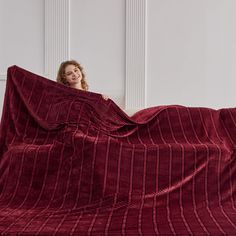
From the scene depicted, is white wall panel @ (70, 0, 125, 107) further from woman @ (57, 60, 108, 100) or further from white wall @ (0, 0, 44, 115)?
woman @ (57, 60, 108, 100)

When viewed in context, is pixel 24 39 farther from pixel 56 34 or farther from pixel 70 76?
pixel 70 76

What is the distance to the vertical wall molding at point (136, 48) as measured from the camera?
442 centimetres

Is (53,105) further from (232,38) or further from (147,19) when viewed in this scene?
(232,38)

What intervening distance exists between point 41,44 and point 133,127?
2.17 m

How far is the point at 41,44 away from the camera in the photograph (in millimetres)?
4523

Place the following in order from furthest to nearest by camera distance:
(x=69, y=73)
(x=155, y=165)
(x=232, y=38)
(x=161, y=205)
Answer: (x=232, y=38), (x=69, y=73), (x=155, y=165), (x=161, y=205)

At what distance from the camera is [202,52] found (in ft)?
14.3

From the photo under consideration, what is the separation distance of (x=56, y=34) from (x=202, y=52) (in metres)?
1.53

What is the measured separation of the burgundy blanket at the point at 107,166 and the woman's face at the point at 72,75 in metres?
0.48

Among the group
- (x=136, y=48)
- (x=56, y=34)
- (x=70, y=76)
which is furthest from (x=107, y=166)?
(x=56, y=34)

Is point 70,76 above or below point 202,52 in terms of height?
below

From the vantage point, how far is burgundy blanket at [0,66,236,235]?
1.86 m

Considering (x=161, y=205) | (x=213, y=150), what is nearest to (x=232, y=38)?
(x=213, y=150)

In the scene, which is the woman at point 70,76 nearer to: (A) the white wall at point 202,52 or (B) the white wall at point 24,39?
(B) the white wall at point 24,39
